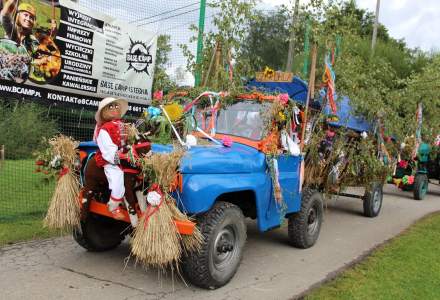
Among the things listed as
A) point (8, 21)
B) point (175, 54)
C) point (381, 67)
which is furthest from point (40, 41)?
point (381, 67)

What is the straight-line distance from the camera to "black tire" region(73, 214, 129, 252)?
553 centimetres

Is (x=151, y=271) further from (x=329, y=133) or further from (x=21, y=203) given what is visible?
(x=329, y=133)

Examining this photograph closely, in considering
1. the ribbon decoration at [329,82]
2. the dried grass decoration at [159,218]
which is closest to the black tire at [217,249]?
the dried grass decoration at [159,218]

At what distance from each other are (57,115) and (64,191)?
3725 mm

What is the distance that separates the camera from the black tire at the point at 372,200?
9.53 m

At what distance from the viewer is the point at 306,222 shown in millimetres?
6547

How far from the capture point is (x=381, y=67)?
383 inches

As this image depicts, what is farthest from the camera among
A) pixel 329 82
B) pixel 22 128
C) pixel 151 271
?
pixel 22 128

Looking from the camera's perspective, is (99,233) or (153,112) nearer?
(153,112)

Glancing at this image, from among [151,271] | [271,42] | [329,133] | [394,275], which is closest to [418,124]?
[329,133]

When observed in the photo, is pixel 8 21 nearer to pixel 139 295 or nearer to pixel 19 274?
pixel 19 274

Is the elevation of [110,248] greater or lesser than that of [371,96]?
lesser

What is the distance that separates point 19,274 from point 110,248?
1241mm

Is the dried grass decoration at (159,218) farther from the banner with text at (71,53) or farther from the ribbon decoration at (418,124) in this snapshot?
the ribbon decoration at (418,124)
